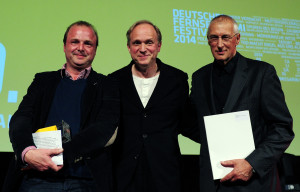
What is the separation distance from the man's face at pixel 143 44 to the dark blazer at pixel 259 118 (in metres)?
0.44

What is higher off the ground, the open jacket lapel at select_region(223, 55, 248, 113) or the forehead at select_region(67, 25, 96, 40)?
the forehead at select_region(67, 25, 96, 40)

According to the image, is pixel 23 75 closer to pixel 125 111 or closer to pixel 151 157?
pixel 125 111

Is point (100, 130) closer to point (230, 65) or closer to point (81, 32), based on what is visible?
point (81, 32)

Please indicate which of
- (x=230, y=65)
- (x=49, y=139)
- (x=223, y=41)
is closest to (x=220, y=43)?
(x=223, y=41)

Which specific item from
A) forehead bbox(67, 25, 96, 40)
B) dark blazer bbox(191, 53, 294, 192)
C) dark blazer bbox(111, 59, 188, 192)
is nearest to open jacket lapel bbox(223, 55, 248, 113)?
dark blazer bbox(191, 53, 294, 192)

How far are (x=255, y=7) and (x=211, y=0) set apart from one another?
0.46 meters

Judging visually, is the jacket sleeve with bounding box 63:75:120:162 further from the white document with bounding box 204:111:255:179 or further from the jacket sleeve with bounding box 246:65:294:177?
the jacket sleeve with bounding box 246:65:294:177

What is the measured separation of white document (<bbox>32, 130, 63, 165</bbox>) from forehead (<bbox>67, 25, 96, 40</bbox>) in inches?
24.0

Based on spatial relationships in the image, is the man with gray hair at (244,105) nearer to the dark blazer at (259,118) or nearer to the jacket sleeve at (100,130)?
the dark blazer at (259,118)

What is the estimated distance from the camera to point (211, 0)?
3.82 m

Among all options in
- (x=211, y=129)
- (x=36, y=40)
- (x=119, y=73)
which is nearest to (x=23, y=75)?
(x=36, y=40)

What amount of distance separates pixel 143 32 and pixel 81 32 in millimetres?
411

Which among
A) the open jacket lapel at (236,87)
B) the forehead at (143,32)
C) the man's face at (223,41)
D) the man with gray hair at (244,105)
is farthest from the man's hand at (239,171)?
the forehead at (143,32)

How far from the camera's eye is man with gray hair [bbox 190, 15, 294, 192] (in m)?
2.00
